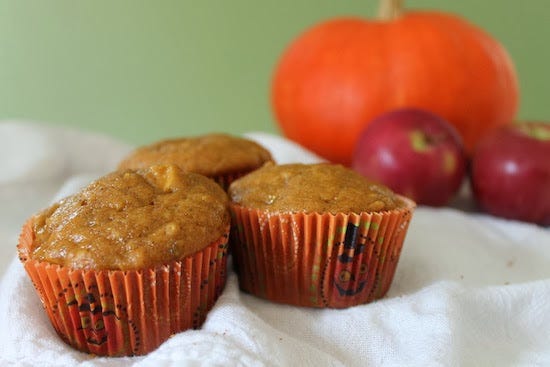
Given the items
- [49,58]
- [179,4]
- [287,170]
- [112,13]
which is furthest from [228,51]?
[287,170]

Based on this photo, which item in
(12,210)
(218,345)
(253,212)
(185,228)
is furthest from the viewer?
(12,210)

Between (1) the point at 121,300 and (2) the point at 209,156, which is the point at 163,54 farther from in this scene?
(1) the point at 121,300

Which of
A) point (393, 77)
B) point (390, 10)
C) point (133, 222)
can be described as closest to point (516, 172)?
point (393, 77)

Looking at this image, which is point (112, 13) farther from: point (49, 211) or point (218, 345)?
point (218, 345)

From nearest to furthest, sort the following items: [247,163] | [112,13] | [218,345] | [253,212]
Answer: [218,345], [253,212], [247,163], [112,13]

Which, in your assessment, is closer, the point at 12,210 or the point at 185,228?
the point at 185,228
